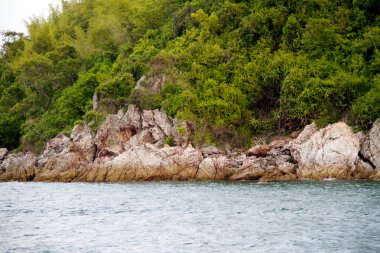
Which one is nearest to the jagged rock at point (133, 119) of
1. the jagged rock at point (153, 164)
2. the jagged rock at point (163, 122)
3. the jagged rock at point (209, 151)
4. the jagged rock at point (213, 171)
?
the jagged rock at point (163, 122)

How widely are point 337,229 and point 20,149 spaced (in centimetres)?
5546

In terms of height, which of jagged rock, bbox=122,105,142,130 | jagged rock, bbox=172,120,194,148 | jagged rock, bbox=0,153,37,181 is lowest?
jagged rock, bbox=0,153,37,181

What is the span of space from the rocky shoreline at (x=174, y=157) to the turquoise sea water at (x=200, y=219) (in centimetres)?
405

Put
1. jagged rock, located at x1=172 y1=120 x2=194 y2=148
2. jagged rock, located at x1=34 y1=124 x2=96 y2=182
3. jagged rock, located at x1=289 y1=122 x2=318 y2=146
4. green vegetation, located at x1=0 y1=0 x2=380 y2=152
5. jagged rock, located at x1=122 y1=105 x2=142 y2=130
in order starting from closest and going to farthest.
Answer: jagged rock, located at x1=289 y1=122 x2=318 y2=146, green vegetation, located at x1=0 y1=0 x2=380 y2=152, jagged rock, located at x1=172 y1=120 x2=194 y2=148, jagged rock, located at x1=34 y1=124 x2=96 y2=182, jagged rock, located at x1=122 y1=105 x2=142 y2=130

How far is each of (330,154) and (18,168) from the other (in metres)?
34.5

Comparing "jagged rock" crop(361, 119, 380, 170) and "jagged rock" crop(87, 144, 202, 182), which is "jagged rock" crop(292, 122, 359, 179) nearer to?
"jagged rock" crop(361, 119, 380, 170)

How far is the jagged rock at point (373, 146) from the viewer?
135 feet

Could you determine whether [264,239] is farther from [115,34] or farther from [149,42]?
[115,34]

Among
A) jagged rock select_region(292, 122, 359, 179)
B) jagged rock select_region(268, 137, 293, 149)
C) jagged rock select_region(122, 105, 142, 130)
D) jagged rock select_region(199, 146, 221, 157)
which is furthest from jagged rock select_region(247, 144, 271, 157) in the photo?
jagged rock select_region(122, 105, 142, 130)

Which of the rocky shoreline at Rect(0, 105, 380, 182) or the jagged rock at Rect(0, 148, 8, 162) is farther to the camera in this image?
the jagged rock at Rect(0, 148, 8, 162)

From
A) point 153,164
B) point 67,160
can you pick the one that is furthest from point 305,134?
point 67,160

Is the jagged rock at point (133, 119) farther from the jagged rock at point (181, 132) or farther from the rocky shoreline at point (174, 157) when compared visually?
the jagged rock at point (181, 132)

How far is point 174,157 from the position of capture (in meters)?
46.6

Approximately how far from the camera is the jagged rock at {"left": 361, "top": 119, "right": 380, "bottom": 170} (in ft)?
135
